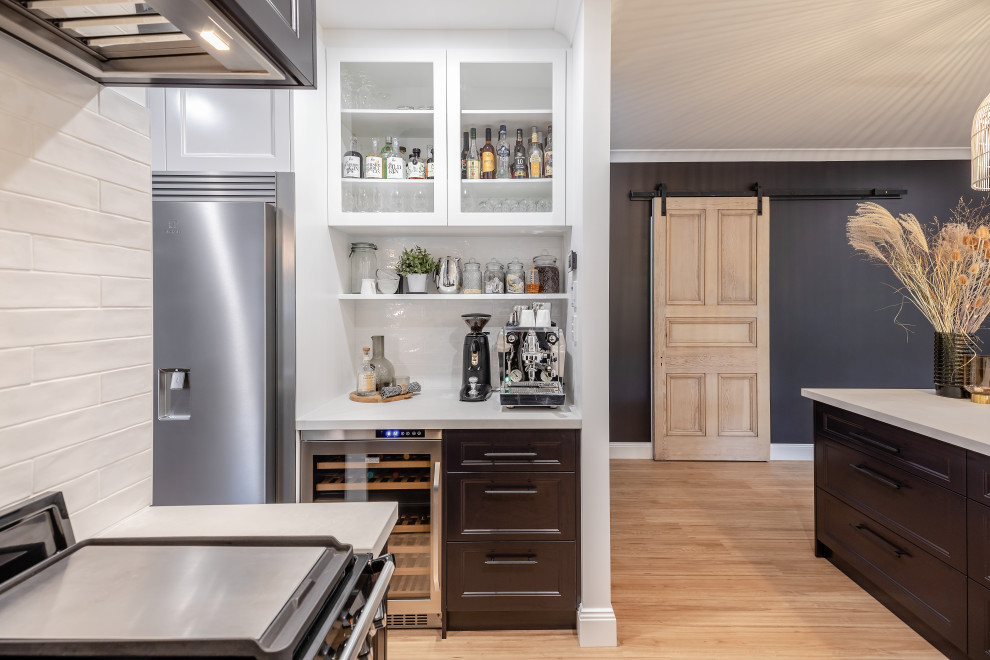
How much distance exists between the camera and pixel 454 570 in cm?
206

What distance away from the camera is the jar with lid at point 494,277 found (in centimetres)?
261

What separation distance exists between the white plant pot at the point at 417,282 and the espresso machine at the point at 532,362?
53cm

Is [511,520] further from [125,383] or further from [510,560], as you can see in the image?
[125,383]

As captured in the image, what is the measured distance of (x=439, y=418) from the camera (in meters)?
2.07

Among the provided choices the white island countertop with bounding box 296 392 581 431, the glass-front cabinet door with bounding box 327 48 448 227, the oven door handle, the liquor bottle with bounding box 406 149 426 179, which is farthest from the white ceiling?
the oven door handle

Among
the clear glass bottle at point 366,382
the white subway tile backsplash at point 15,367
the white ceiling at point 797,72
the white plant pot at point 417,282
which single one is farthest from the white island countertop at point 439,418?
the white ceiling at point 797,72

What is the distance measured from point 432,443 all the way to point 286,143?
1344mm

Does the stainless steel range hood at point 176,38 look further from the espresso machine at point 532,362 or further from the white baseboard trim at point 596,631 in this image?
the white baseboard trim at point 596,631

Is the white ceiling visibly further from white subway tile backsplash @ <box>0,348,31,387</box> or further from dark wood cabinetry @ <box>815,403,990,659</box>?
white subway tile backsplash @ <box>0,348,31,387</box>

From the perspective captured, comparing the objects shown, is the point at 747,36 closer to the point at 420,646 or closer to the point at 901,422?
the point at 901,422

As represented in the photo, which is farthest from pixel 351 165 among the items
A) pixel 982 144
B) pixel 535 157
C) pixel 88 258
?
pixel 982 144

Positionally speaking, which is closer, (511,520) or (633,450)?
(511,520)

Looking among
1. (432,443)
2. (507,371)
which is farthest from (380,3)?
(432,443)

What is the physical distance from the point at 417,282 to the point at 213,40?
1.81 meters
